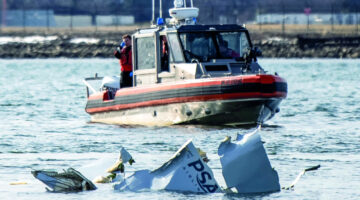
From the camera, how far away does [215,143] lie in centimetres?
1903

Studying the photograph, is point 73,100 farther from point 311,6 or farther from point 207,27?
point 311,6

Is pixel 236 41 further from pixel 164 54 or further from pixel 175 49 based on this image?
pixel 164 54

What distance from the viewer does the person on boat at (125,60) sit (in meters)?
23.2

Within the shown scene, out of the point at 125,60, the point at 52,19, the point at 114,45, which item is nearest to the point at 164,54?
the point at 125,60

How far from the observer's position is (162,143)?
19297 millimetres

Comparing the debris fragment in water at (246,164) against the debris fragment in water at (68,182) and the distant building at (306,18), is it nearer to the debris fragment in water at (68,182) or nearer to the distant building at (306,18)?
the debris fragment in water at (68,182)

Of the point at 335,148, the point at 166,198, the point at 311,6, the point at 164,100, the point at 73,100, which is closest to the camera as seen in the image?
the point at 166,198

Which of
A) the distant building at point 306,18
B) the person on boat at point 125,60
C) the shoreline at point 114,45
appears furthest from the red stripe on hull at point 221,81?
the distant building at point 306,18

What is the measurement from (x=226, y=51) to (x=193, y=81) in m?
1.60

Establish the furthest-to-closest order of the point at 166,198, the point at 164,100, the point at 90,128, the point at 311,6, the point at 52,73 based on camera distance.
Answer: the point at 311,6 < the point at 52,73 < the point at 90,128 < the point at 164,100 < the point at 166,198

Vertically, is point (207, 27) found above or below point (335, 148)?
above

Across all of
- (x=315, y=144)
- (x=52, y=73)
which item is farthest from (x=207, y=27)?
(x=52, y=73)

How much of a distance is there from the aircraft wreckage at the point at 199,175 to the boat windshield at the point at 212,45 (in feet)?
27.1

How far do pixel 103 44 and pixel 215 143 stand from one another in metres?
67.4
